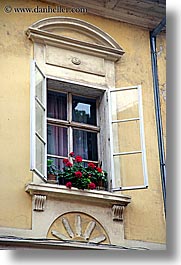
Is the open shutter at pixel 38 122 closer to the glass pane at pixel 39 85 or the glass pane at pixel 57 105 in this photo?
the glass pane at pixel 39 85

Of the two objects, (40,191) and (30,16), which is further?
(30,16)

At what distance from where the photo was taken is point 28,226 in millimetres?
3150

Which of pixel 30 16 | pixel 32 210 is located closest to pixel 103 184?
pixel 32 210

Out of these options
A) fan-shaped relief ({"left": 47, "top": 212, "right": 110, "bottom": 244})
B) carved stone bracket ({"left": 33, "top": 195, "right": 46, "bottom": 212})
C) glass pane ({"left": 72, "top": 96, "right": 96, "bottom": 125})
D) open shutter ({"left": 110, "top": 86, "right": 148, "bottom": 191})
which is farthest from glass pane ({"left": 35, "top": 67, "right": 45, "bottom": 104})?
fan-shaped relief ({"left": 47, "top": 212, "right": 110, "bottom": 244})

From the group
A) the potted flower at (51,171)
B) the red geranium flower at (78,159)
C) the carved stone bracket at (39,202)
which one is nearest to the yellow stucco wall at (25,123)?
the carved stone bracket at (39,202)

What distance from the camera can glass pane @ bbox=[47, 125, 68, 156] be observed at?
350cm

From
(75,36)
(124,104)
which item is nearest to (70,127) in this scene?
(124,104)

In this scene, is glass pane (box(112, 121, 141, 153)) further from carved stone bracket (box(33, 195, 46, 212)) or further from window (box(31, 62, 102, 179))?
carved stone bracket (box(33, 195, 46, 212))

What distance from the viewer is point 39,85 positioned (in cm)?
345

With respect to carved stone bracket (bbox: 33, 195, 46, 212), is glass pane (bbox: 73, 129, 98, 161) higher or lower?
higher

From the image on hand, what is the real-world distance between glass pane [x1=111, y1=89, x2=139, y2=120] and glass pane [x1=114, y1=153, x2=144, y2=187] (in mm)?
264

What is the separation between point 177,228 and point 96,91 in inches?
39.0

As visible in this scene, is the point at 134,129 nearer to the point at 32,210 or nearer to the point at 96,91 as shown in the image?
the point at 96,91

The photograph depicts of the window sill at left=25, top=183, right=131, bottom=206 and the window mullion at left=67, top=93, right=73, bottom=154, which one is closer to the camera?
the window sill at left=25, top=183, right=131, bottom=206
